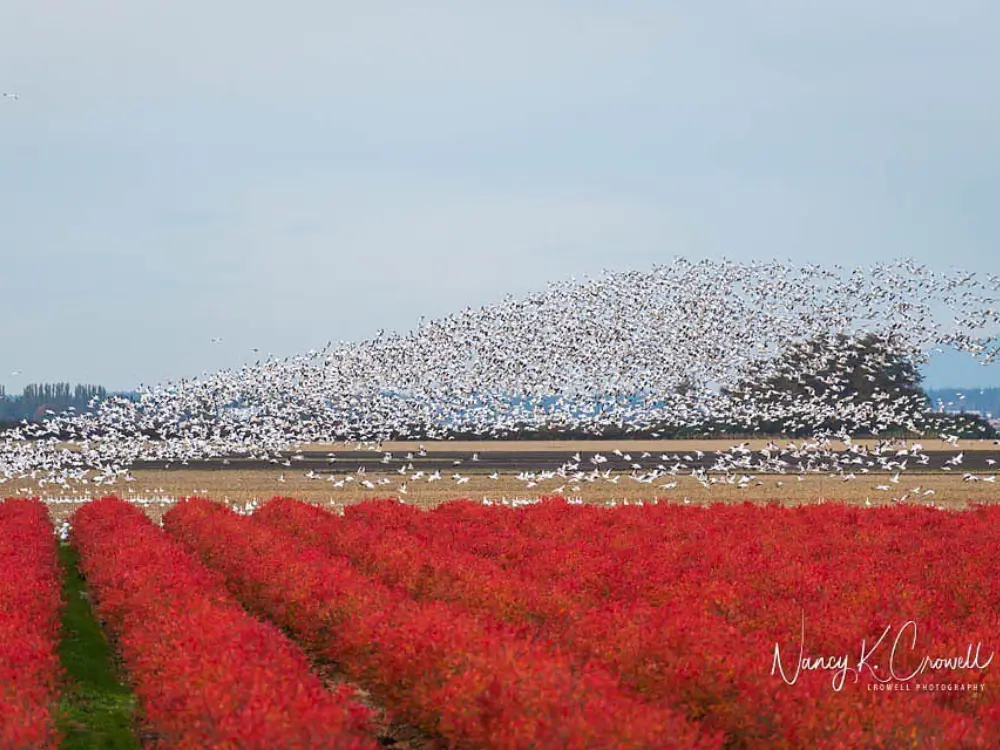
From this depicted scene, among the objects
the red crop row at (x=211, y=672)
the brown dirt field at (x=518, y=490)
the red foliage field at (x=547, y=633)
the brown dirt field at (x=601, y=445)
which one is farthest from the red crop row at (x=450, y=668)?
the brown dirt field at (x=601, y=445)

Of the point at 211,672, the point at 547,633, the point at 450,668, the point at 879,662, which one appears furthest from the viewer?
the point at 547,633

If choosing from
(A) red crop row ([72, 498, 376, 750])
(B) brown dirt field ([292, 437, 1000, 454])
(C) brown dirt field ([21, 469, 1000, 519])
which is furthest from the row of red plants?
(B) brown dirt field ([292, 437, 1000, 454])

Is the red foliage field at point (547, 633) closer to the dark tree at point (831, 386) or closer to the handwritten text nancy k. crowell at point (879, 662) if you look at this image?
the handwritten text nancy k. crowell at point (879, 662)

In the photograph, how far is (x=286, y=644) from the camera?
46.6ft

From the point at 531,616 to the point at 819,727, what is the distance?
19.1 feet

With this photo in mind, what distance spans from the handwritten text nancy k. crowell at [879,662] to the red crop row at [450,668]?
2.11 meters

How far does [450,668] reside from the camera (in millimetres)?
12336

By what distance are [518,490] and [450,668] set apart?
4241 cm

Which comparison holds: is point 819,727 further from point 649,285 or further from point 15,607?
point 649,285

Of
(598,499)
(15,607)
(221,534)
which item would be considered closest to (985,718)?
(15,607)

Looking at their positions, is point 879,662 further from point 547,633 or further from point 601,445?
point 601,445

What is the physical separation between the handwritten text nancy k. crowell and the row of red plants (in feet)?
0.19

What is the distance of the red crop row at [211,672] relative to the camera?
10156 mm

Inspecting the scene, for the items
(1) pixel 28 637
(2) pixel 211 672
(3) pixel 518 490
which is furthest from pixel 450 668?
(3) pixel 518 490
